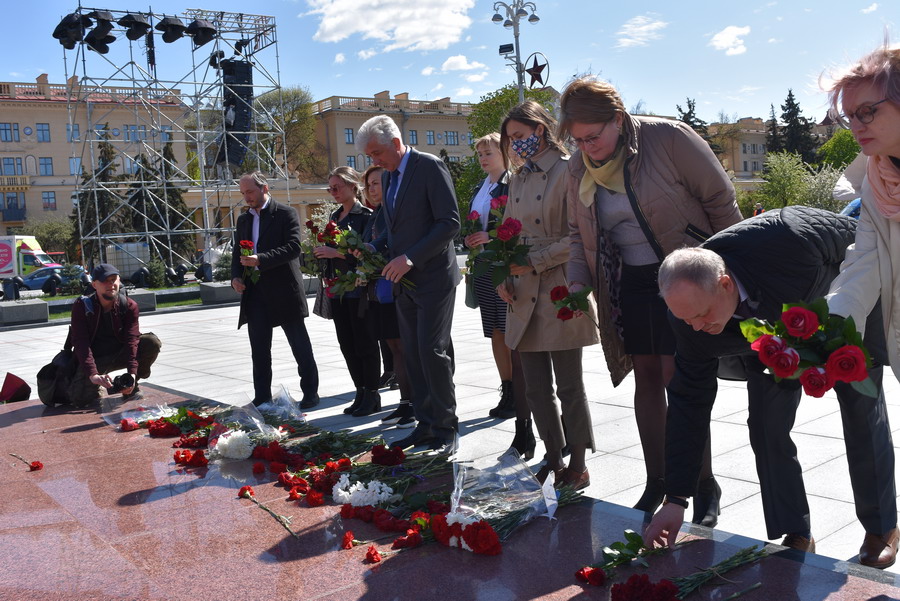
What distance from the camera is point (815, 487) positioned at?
3807 millimetres

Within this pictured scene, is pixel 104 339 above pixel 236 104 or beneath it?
beneath

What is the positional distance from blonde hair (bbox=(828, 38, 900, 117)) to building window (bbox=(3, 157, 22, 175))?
2599 inches

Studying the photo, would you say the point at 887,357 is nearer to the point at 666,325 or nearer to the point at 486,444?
the point at 666,325

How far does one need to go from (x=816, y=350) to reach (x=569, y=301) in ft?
5.02

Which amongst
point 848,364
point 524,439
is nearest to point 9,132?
point 524,439

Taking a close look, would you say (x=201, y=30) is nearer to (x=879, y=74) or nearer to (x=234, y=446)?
(x=234, y=446)

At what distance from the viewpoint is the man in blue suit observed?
470cm

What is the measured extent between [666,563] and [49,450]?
13.4 ft

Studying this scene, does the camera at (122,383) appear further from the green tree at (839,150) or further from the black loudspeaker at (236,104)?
the green tree at (839,150)

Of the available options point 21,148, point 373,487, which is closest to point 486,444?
point 373,487

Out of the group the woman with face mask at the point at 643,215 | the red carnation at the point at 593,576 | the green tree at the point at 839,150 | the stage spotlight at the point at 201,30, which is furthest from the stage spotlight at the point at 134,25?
the green tree at the point at 839,150

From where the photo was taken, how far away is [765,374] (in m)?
2.85

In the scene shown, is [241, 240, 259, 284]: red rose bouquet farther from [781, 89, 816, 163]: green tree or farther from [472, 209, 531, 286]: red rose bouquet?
[781, 89, 816, 163]: green tree

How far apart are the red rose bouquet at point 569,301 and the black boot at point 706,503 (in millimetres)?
863
